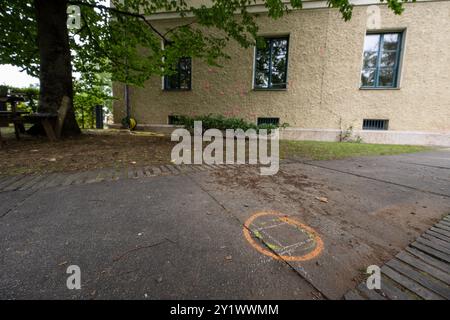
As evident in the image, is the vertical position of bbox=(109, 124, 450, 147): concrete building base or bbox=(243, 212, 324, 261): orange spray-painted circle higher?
bbox=(109, 124, 450, 147): concrete building base

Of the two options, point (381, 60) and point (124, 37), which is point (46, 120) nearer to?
point (124, 37)

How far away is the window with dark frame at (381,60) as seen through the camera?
930 centimetres

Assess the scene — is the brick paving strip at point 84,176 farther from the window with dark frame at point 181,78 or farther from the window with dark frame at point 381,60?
the window with dark frame at point 381,60

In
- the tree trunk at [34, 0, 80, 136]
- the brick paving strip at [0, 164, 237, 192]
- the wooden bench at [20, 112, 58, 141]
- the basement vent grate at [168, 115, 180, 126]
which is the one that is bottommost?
the brick paving strip at [0, 164, 237, 192]

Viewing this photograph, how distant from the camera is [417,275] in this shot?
4.58ft

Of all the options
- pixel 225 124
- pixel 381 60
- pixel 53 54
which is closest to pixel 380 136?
pixel 381 60

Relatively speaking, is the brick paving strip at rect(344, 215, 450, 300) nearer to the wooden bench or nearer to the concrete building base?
the wooden bench

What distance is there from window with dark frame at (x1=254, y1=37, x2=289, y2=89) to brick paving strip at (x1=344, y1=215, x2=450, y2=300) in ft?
31.4

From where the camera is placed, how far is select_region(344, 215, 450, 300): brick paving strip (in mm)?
1233

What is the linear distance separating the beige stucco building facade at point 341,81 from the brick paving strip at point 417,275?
28.8 feet

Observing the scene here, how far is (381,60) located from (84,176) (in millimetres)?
11928

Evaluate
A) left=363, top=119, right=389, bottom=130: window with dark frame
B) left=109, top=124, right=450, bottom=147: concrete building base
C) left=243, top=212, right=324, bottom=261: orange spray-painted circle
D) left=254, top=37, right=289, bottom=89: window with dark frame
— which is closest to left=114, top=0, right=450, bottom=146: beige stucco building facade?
left=109, top=124, right=450, bottom=147: concrete building base

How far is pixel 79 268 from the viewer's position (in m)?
1.37
